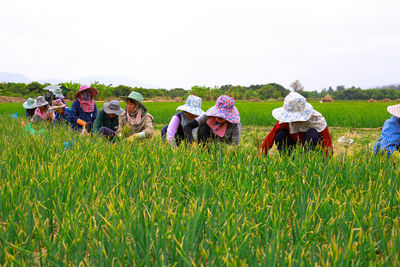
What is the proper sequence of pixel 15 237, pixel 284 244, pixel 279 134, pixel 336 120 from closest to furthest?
pixel 284 244, pixel 15 237, pixel 279 134, pixel 336 120

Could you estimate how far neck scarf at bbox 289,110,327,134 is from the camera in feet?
10.8

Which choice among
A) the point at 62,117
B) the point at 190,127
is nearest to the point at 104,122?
the point at 190,127

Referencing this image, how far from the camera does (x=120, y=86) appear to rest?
139 feet

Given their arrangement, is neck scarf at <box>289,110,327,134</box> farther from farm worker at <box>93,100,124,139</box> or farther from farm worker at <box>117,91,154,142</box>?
farm worker at <box>93,100,124,139</box>

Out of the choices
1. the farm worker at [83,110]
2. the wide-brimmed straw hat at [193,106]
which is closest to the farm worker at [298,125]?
the wide-brimmed straw hat at [193,106]

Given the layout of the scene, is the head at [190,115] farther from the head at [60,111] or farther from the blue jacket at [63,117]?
the head at [60,111]

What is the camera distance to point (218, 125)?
12.4 feet

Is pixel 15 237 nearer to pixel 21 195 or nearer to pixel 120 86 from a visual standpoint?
pixel 21 195

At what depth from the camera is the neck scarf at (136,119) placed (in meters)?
4.53

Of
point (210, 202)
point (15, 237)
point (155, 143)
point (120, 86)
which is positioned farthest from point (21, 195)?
point (120, 86)

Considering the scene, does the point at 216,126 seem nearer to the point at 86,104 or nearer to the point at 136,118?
the point at 136,118

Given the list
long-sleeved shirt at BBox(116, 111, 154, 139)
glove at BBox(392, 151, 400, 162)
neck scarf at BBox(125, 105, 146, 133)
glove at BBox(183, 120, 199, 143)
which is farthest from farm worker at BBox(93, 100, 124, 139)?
glove at BBox(392, 151, 400, 162)

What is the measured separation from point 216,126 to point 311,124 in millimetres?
1024

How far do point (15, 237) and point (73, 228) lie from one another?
29 centimetres
